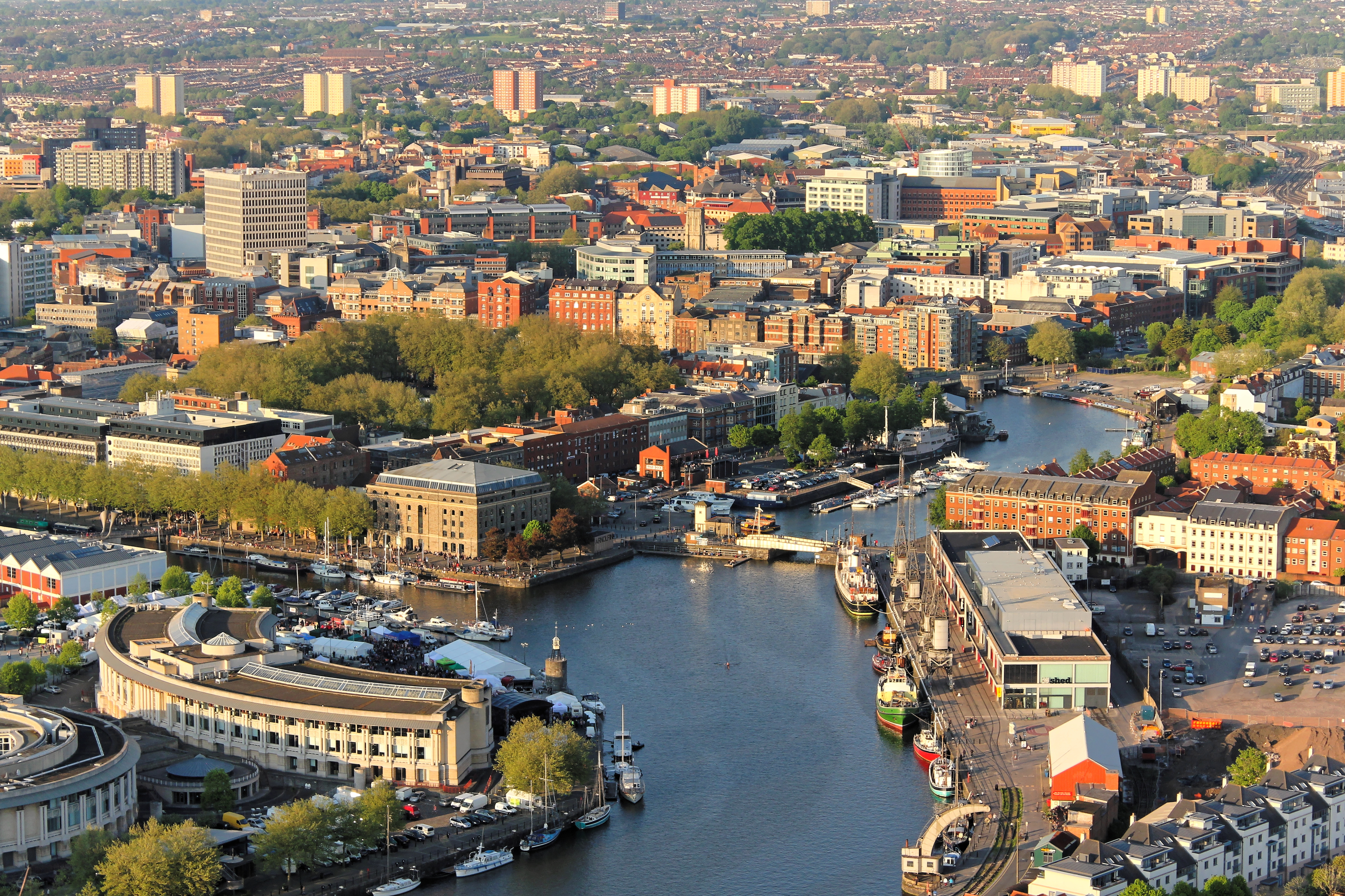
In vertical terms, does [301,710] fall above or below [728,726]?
above

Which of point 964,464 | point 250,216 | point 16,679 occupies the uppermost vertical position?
point 250,216

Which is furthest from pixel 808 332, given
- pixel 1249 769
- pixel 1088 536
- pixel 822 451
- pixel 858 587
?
pixel 1249 769

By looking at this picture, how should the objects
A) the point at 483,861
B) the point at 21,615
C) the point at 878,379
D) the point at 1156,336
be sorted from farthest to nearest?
the point at 1156,336, the point at 878,379, the point at 21,615, the point at 483,861

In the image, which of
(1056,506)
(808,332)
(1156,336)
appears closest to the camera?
(1056,506)

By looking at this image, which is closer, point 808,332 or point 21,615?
point 21,615

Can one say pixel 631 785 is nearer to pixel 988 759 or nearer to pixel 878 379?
pixel 988 759

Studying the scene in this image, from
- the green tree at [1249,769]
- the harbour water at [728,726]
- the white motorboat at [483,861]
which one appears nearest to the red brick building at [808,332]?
the harbour water at [728,726]

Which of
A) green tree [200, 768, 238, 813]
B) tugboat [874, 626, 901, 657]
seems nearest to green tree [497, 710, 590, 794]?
green tree [200, 768, 238, 813]
